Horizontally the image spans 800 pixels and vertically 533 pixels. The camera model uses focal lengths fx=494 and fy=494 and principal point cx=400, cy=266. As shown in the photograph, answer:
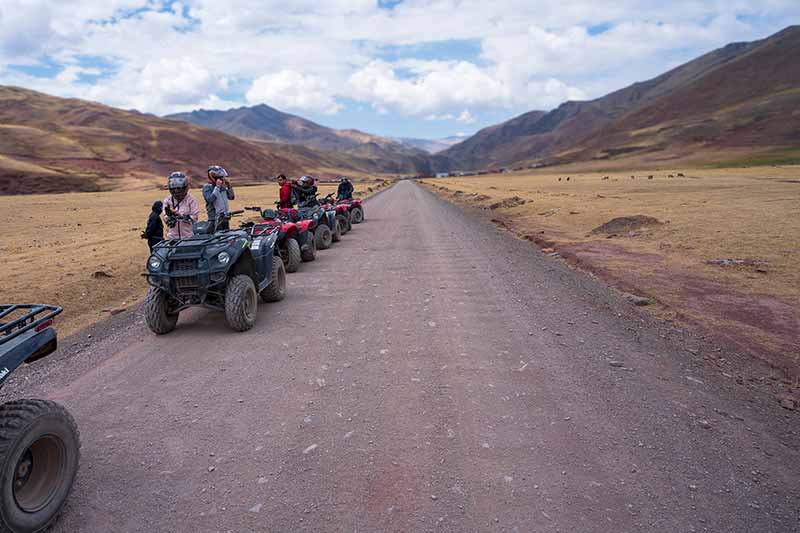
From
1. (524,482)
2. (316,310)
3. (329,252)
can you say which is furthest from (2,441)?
(329,252)

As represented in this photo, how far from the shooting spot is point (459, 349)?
5.72 metres

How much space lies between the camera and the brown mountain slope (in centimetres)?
6072

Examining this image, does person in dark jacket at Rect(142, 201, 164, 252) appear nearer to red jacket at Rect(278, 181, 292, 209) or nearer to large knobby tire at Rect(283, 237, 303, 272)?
large knobby tire at Rect(283, 237, 303, 272)

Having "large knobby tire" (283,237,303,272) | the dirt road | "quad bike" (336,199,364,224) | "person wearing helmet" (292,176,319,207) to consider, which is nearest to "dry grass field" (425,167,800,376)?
the dirt road

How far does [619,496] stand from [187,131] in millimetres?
123625

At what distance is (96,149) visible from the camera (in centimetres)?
8312

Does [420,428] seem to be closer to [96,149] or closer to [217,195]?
[217,195]

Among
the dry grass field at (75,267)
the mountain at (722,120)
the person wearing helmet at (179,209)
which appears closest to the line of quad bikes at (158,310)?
the person wearing helmet at (179,209)

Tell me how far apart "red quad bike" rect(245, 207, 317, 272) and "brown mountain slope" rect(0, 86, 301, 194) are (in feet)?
185

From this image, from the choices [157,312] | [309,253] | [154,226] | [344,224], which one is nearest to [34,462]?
[157,312]

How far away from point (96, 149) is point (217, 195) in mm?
90885

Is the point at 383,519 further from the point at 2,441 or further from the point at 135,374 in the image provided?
the point at 135,374

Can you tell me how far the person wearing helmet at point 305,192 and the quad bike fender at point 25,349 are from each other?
34.5 feet

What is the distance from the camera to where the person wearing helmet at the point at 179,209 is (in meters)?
7.47
